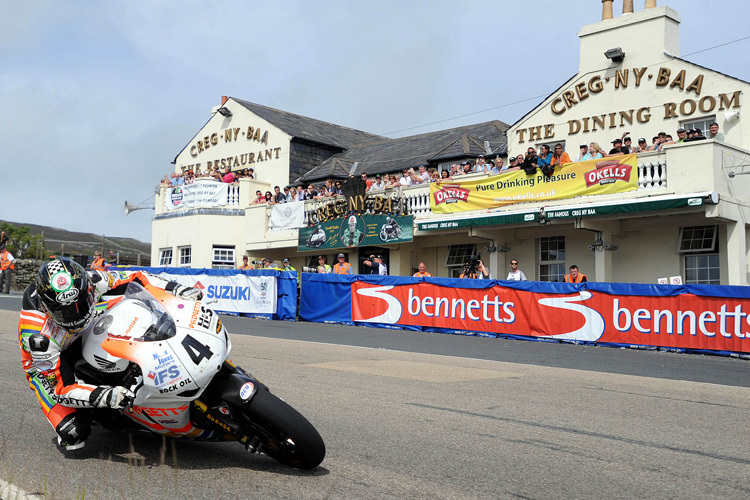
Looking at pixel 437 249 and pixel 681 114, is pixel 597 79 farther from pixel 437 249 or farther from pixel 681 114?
pixel 437 249

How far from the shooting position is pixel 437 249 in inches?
1014

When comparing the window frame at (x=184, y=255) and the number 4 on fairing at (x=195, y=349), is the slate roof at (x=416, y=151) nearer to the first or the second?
the window frame at (x=184, y=255)

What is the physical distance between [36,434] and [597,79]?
20.0m

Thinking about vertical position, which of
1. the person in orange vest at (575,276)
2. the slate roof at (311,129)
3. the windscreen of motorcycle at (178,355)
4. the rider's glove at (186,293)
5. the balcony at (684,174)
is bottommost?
the windscreen of motorcycle at (178,355)

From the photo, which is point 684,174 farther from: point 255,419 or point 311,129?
point 311,129

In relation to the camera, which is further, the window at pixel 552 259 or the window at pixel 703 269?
the window at pixel 552 259

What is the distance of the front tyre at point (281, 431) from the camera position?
4359mm

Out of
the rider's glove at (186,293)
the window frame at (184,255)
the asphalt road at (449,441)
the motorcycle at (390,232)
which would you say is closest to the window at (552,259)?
the motorcycle at (390,232)

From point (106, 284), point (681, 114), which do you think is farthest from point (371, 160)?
point (106, 284)

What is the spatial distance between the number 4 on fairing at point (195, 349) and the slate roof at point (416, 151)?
21923 millimetres

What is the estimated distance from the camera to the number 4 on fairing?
4258mm

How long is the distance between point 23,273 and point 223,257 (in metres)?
11.7

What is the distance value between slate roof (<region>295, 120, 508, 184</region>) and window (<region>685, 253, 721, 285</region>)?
795 centimetres

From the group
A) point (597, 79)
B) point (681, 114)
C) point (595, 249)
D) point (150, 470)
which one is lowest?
point (150, 470)
